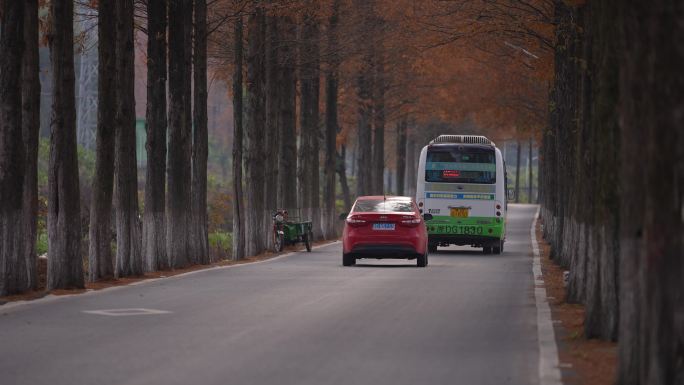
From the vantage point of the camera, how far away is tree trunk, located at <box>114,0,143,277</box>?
94.9 feet

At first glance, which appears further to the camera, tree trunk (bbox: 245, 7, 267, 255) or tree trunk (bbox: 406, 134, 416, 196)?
tree trunk (bbox: 406, 134, 416, 196)

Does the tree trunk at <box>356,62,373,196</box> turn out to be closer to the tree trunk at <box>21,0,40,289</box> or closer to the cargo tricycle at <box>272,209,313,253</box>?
the cargo tricycle at <box>272,209,313,253</box>

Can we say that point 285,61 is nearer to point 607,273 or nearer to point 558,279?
point 558,279

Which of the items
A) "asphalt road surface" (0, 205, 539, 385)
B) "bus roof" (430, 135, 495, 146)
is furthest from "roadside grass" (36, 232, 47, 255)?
"asphalt road surface" (0, 205, 539, 385)

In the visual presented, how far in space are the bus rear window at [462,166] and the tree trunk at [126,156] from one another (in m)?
16.7

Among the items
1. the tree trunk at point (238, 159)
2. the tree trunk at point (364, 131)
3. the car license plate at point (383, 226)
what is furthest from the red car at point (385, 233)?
the tree trunk at point (364, 131)

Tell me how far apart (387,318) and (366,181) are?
51043mm

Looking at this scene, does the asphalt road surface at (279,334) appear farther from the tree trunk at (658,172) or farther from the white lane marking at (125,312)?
the tree trunk at (658,172)

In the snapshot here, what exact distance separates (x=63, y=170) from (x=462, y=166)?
21265 mm

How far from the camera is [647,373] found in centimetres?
1148

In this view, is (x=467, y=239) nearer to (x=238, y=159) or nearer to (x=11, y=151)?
(x=238, y=159)

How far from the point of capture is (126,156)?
1155 inches

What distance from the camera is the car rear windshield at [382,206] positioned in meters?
34.8

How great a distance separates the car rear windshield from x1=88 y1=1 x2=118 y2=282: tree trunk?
8.34 metres
